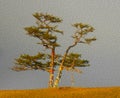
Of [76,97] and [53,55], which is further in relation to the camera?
[53,55]

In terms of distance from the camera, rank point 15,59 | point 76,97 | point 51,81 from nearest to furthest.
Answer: point 76,97, point 51,81, point 15,59

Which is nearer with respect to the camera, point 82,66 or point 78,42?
point 78,42

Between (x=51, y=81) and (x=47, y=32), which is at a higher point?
(x=47, y=32)

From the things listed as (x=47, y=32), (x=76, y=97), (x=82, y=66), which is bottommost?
(x=76, y=97)

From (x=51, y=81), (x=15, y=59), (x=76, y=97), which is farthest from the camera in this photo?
(x=15, y=59)

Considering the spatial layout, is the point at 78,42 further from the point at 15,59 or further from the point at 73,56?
the point at 15,59

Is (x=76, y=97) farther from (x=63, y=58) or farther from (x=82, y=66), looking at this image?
(x=82, y=66)

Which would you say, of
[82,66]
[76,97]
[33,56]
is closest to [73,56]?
[82,66]

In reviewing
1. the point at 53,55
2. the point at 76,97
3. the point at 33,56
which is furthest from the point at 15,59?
the point at 76,97

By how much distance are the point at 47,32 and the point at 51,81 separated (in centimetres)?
762

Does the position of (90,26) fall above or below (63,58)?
above

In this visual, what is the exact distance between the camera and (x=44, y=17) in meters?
57.7

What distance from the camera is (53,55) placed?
57219 millimetres

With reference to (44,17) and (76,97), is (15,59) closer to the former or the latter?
(44,17)
